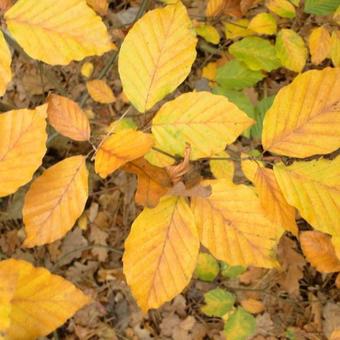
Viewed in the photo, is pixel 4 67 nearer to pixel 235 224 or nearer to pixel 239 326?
pixel 235 224

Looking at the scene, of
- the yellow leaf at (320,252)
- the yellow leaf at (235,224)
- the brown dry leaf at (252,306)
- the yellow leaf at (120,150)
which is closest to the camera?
the yellow leaf at (120,150)

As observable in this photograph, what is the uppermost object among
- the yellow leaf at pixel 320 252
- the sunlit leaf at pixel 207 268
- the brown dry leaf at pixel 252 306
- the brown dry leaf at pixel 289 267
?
the yellow leaf at pixel 320 252

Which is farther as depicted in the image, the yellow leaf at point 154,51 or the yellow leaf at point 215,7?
the yellow leaf at point 215,7

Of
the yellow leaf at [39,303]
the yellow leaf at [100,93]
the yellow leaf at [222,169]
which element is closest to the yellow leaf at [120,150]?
the yellow leaf at [39,303]

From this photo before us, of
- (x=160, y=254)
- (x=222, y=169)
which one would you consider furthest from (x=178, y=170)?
(x=222, y=169)

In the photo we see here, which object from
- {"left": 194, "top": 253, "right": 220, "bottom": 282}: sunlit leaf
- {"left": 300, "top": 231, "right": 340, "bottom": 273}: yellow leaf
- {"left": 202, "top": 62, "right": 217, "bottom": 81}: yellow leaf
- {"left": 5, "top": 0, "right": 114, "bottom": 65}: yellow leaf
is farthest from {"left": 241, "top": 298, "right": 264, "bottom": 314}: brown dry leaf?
{"left": 5, "top": 0, "right": 114, "bottom": 65}: yellow leaf

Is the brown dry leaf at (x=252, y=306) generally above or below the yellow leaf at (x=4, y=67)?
below

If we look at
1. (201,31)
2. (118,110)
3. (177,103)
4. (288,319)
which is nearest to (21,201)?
(118,110)

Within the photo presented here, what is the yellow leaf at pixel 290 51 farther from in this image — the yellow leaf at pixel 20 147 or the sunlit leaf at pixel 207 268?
the yellow leaf at pixel 20 147
